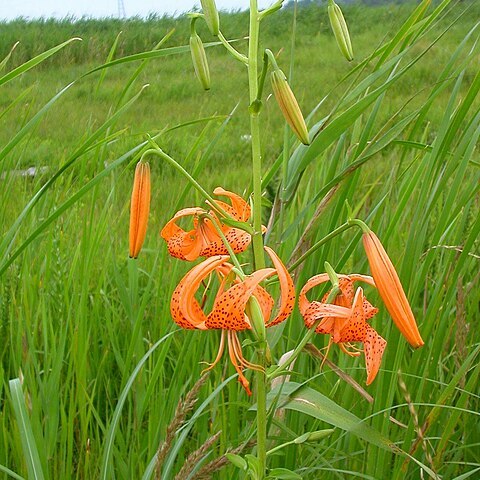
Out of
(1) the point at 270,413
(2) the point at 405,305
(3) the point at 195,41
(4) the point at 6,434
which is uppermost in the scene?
(3) the point at 195,41

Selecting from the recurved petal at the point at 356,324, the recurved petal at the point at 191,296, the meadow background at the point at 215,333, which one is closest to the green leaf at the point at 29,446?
the meadow background at the point at 215,333

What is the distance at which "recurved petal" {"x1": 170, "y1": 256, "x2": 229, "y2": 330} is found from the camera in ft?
2.28

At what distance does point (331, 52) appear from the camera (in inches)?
254

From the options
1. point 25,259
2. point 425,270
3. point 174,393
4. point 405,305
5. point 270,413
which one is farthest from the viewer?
point 25,259

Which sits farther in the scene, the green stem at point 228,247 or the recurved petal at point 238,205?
the recurved petal at point 238,205

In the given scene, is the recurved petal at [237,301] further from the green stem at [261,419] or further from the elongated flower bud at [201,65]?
the elongated flower bud at [201,65]

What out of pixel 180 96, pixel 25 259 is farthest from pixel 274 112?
pixel 25 259

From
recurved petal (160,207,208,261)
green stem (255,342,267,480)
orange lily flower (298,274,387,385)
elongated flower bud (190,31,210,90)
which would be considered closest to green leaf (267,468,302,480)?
green stem (255,342,267,480)

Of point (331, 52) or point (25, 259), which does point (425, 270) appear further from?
point (331, 52)

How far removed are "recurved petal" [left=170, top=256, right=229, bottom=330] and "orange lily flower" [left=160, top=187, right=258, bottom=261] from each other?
0.07 metres

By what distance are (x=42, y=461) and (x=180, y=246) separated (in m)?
0.35

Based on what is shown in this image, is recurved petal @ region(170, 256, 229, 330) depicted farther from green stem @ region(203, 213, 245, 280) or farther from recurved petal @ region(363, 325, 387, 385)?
recurved petal @ region(363, 325, 387, 385)

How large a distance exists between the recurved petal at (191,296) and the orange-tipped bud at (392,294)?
0.41ft

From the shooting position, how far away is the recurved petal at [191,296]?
0.70m
